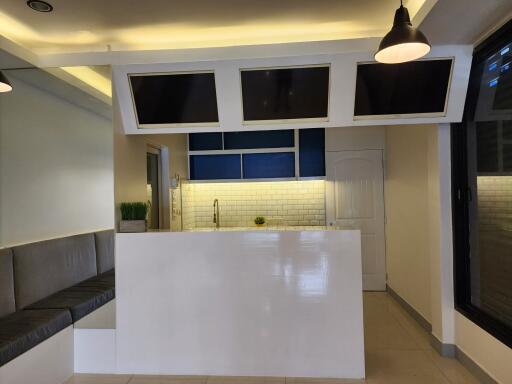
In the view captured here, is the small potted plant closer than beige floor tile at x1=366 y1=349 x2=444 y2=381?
No

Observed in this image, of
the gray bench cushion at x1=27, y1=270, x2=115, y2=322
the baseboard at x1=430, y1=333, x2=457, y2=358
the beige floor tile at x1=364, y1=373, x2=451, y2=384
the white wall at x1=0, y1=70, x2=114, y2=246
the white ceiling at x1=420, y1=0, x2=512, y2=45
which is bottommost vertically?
the beige floor tile at x1=364, y1=373, x2=451, y2=384

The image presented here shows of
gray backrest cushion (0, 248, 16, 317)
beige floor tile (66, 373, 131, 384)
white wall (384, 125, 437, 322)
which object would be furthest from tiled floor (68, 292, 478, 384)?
gray backrest cushion (0, 248, 16, 317)

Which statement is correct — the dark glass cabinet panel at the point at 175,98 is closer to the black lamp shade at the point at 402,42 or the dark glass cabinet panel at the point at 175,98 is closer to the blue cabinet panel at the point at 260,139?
the black lamp shade at the point at 402,42

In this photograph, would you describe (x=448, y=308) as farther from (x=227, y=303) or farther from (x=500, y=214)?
(x=227, y=303)

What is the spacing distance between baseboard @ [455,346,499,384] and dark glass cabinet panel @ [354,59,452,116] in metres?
2.02

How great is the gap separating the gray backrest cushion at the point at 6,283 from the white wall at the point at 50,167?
205mm

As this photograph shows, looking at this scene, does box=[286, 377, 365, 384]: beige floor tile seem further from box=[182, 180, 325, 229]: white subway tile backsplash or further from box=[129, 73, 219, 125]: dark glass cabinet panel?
box=[182, 180, 325, 229]: white subway tile backsplash

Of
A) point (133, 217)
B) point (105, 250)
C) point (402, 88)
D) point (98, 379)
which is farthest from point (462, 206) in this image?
point (98, 379)

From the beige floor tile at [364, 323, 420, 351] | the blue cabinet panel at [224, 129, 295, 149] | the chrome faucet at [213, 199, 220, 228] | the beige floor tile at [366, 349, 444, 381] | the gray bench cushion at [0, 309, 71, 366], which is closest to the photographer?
the gray bench cushion at [0, 309, 71, 366]

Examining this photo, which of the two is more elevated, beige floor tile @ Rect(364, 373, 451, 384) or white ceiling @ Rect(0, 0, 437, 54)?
white ceiling @ Rect(0, 0, 437, 54)

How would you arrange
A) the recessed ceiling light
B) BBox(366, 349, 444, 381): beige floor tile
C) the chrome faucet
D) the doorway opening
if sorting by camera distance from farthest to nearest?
the chrome faucet → the doorway opening → BBox(366, 349, 444, 381): beige floor tile → the recessed ceiling light

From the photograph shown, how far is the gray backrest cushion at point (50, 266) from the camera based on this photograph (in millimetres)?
2904

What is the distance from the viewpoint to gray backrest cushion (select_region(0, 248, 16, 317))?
271 cm

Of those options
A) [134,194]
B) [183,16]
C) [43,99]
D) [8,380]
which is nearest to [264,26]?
[183,16]
